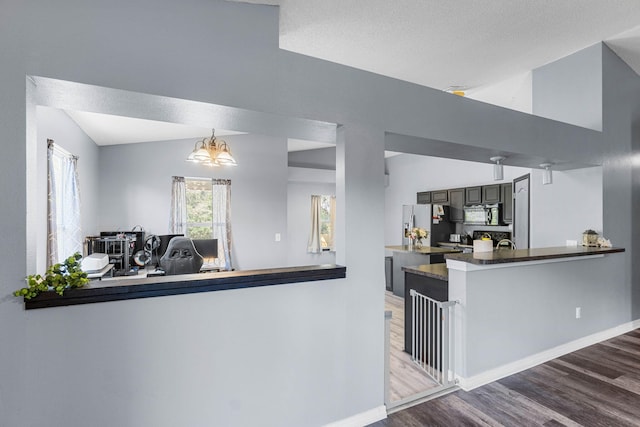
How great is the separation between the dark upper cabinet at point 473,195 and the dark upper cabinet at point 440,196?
1.75 ft

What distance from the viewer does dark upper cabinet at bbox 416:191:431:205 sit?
7.54m

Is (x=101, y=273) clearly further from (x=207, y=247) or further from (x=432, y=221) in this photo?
(x=432, y=221)

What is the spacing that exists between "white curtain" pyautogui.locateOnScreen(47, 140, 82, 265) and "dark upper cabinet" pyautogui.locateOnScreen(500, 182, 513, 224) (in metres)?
6.54

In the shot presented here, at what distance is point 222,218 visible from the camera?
550 centimetres

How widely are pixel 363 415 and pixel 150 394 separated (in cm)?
134

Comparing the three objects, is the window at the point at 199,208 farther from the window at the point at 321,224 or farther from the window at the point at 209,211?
the window at the point at 321,224

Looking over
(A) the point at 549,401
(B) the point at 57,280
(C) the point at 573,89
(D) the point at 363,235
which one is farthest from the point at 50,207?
Result: (C) the point at 573,89

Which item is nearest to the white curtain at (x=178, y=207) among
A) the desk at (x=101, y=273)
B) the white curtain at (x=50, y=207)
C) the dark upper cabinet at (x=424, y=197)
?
the desk at (x=101, y=273)

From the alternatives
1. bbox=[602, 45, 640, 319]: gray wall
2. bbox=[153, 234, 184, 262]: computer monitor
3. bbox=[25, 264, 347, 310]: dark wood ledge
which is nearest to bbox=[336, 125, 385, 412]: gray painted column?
bbox=[25, 264, 347, 310]: dark wood ledge

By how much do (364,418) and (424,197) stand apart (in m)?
6.23

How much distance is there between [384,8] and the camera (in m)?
2.45

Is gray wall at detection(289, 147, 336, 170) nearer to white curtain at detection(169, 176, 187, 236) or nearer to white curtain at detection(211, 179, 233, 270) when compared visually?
white curtain at detection(211, 179, 233, 270)

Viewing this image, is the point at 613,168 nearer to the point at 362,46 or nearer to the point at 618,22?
the point at 618,22

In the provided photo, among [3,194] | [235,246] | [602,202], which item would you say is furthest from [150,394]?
[602,202]
